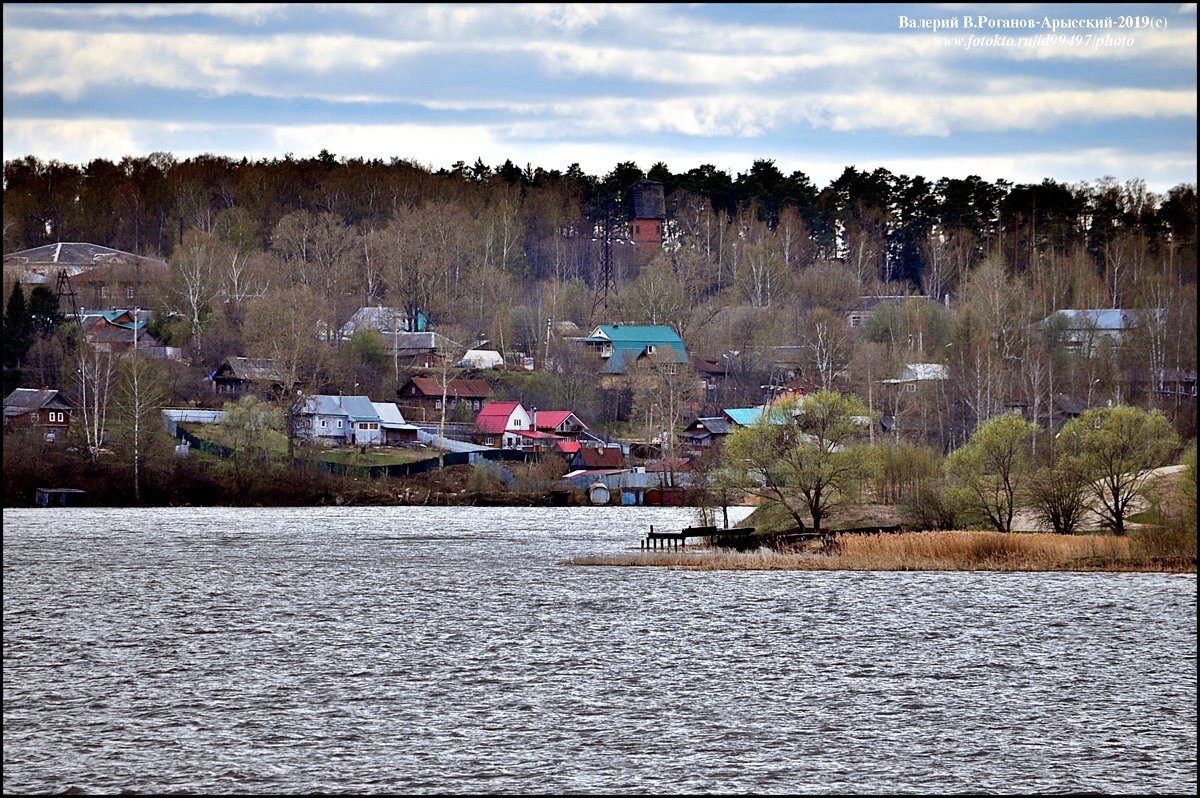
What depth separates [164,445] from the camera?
236 ft

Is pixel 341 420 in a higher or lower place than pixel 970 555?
higher

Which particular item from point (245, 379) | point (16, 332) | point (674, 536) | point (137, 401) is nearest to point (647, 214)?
point (245, 379)

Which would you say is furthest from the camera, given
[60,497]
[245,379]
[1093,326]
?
[1093,326]

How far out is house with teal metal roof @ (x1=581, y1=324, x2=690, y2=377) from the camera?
97562mm

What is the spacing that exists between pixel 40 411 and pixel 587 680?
6214 centimetres

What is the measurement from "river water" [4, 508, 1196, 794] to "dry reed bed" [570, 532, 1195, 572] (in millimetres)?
1032

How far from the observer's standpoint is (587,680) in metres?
20.9

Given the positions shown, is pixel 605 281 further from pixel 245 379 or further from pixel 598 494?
pixel 598 494

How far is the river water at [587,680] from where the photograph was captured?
1499 cm

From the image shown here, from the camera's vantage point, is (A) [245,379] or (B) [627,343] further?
(B) [627,343]

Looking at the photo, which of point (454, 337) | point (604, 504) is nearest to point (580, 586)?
point (604, 504)

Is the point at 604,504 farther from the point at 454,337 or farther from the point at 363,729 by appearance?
the point at 363,729

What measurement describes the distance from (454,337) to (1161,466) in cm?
6425

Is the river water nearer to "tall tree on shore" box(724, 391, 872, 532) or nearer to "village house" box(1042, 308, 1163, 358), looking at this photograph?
"tall tree on shore" box(724, 391, 872, 532)
